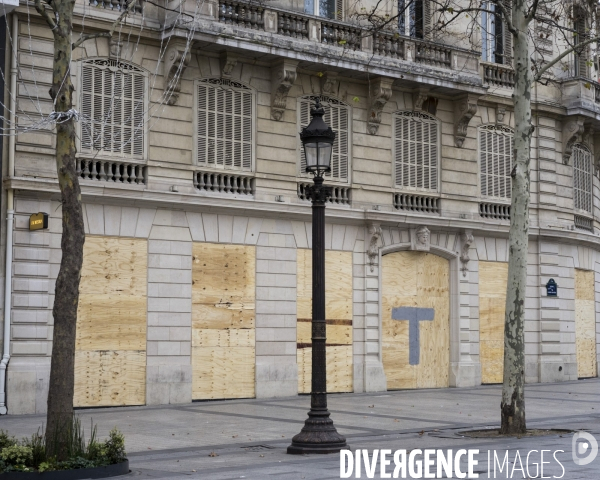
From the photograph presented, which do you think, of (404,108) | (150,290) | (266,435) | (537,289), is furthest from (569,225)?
(266,435)

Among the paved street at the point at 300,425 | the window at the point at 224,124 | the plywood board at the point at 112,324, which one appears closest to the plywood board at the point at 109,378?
the plywood board at the point at 112,324

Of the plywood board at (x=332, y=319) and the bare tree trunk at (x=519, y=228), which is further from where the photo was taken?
the plywood board at (x=332, y=319)

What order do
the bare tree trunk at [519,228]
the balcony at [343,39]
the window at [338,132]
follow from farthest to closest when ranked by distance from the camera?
the window at [338,132], the balcony at [343,39], the bare tree trunk at [519,228]

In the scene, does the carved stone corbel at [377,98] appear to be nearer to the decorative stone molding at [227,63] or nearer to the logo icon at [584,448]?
the decorative stone molding at [227,63]

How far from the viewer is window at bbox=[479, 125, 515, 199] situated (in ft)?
98.6

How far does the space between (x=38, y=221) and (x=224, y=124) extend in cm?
559

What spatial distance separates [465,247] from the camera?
2894cm

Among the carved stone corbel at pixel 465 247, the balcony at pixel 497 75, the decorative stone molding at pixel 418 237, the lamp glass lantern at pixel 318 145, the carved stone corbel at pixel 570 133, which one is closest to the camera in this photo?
the lamp glass lantern at pixel 318 145

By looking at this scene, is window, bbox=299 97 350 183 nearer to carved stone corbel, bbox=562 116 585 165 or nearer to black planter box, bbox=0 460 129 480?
carved stone corbel, bbox=562 116 585 165

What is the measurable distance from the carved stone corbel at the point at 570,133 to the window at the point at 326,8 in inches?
357

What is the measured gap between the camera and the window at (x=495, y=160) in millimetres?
30062

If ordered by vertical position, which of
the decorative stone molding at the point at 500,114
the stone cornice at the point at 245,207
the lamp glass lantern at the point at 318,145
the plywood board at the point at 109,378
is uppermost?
the decorative stone molding at the point at 500,114

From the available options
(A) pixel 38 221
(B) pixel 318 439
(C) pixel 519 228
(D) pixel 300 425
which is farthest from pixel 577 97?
(B) pixel 318 439

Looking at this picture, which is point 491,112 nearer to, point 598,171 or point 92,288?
point 598,171
